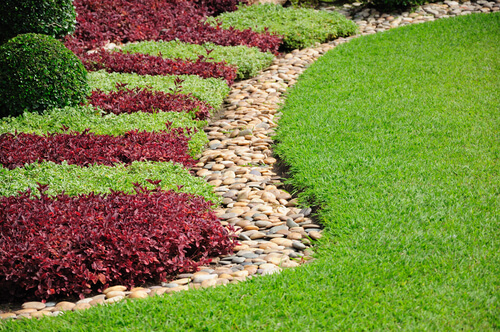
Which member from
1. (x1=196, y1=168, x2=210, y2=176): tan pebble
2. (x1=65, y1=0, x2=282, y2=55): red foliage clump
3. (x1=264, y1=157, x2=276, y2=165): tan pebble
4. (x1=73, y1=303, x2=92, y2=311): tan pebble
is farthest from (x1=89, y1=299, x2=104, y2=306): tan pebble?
(x1=65, y1=0, x2=282, y2=55): red foliage clump

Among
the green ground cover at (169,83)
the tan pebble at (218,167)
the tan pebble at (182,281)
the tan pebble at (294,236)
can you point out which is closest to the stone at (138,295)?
the tan pebble at (182,281)

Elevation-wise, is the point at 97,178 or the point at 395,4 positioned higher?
the point at 395,4

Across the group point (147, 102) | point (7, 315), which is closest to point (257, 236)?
point (7, 315)

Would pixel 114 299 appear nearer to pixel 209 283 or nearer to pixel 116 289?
pixel 116 289

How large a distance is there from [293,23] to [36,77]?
19.1 ft

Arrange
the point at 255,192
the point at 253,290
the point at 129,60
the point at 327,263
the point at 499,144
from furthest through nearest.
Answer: the point at 129,60
the point at 499,144
the point at 255,192
the point at 327,263
the point at 253,290

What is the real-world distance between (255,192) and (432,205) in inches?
71.3

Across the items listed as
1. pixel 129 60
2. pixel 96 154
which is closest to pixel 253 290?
pixel 96 154

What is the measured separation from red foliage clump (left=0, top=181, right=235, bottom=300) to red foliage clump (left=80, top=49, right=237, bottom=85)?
13.0 feet

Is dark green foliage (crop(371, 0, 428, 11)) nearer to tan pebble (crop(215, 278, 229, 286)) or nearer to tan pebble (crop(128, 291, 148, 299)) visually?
tan pebble (crop(215, 278, 229, 286))

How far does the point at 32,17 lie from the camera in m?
7.86

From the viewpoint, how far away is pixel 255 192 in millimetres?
4988

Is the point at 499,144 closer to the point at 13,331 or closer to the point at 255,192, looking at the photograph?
the point at 255,192

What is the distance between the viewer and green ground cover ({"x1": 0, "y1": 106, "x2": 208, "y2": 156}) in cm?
585
